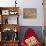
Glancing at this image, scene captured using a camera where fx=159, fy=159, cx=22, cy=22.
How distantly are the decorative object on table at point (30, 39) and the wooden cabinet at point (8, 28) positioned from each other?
310 mm

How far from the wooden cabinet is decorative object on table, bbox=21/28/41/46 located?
310 mm

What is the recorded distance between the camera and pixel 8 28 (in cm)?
559

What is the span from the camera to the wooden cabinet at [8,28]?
18.0 feet

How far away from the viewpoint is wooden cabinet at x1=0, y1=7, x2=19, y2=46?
5480mm

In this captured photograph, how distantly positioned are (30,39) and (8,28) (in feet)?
2.99

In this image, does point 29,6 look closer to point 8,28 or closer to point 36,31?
point 36,31

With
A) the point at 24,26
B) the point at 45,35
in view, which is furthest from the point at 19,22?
the point at 45,35

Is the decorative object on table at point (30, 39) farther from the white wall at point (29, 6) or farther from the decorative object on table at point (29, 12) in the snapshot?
the decorative object on table at point (29, 12)

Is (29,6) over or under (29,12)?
over

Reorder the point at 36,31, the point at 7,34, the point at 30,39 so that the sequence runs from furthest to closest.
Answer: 1. the point at 36,31
2. the point at 7,34
3. the point at 30,39

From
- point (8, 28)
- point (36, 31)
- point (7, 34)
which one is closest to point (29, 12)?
point (36, 31)

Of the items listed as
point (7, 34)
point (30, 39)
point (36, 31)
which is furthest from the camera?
point (36, 31)

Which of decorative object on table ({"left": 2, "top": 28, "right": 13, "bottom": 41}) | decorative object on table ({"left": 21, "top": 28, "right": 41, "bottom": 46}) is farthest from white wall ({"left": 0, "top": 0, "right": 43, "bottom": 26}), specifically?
decorative object on table ({"left": 2, "top": 28, "right": 13, "bottom": 41})

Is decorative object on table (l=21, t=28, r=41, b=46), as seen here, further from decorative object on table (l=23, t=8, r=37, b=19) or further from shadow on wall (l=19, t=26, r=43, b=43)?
decorative object on table (l=23, t=8, r=37, b=19)
